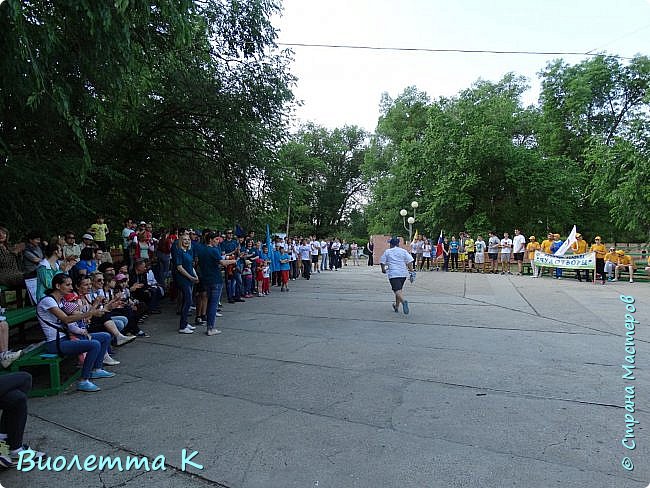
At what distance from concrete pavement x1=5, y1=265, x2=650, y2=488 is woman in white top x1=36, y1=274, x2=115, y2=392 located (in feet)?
1.06

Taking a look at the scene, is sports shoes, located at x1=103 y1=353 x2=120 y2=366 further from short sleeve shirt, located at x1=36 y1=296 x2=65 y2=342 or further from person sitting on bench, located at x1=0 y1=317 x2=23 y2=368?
person sitting on bench, located at x1=0 y1=317 x2=23 y2=368

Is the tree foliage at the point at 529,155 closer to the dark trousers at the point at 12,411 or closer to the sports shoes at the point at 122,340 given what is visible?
the sports shoes at the point at 122,340

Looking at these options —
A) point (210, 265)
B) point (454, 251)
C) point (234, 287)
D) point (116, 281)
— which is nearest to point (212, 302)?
point (210, 265)

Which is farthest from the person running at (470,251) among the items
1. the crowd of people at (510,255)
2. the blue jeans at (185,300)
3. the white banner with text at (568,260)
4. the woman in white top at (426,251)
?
the blue jeans at (185,300)

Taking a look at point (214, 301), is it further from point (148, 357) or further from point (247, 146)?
point (247, 146)

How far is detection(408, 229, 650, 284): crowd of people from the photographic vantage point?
57.9 ft

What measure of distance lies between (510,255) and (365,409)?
1929cm

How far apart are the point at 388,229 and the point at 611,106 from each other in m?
21.1

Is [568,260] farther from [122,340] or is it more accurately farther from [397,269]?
[122,340]

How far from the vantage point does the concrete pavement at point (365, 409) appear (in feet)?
11.6

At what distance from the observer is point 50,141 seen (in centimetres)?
977

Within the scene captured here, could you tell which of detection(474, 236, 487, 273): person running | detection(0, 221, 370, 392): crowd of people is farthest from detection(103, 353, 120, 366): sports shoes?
detection(474, 236, 487, 273): person running

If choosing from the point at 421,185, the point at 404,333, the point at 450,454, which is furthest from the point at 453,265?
the point at 450,454

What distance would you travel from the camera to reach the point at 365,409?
4785 millimetres
